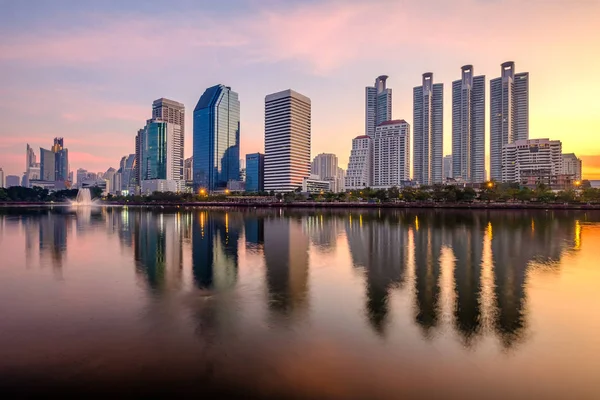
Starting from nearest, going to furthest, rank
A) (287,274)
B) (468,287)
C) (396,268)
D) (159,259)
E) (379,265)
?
(468,287)
(287,274)
(396,268)
(379,265)
(159,259)

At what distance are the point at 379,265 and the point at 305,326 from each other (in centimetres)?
1348

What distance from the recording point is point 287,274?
24.1m

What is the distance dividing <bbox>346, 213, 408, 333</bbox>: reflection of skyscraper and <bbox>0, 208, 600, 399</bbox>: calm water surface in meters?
0.14

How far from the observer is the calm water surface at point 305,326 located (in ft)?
34.1

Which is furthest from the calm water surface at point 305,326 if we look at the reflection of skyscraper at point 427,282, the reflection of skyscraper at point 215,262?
the reflection of skyscraper at point 215,262

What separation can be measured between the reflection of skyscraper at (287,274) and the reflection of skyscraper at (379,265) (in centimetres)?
364

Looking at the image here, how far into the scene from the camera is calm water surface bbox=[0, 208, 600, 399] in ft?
34.1

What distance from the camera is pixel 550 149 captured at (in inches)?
7741

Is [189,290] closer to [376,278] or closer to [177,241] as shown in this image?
[376,278]

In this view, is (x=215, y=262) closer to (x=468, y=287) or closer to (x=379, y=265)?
(x=379, y=265)

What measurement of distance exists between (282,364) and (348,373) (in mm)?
2076

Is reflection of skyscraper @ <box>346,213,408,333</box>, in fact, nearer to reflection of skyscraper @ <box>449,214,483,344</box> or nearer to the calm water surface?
the calm water surface

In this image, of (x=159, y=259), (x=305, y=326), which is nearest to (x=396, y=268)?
(x=305, y=326)

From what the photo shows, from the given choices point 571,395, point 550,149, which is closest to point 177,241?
point 571,395
